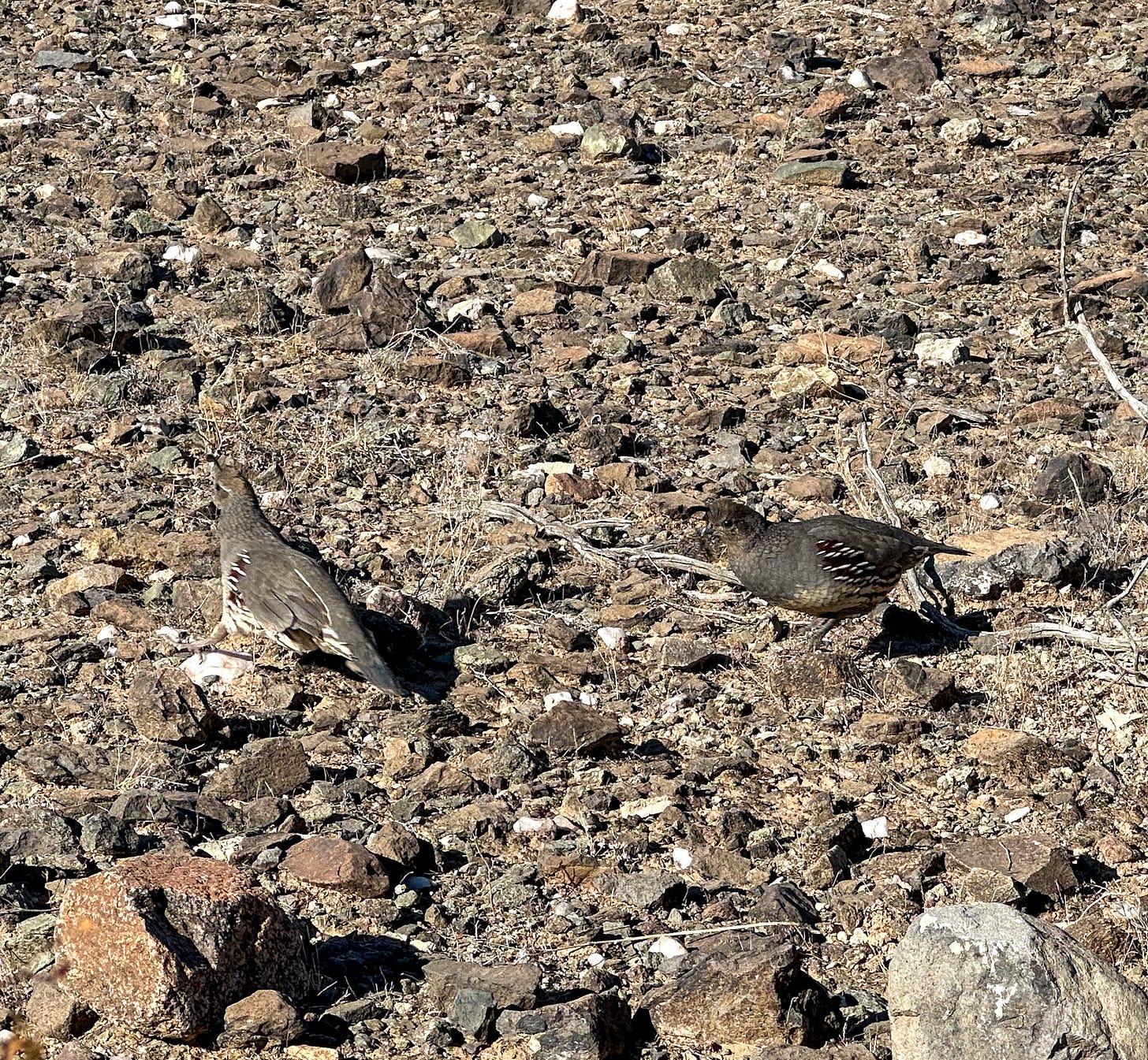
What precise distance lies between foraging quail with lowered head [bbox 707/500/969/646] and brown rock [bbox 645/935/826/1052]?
7.41 feet

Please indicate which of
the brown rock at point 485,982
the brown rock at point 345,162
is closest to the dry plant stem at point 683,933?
the brown rock at point 485,982

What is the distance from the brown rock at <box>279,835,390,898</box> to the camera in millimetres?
5270

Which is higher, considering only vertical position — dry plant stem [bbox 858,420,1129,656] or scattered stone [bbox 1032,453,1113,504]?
dry plant stem [bbox 858,420,1129,656]

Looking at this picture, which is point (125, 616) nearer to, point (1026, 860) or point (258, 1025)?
point (258, 1025)

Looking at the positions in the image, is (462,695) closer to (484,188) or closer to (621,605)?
(621,605)

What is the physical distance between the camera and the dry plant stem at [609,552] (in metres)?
7.39

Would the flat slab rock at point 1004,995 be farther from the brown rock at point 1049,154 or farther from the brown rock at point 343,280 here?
the brown rock at point 1049,154

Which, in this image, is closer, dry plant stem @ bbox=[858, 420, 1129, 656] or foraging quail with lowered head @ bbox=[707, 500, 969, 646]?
dry plant stem @ bbox=[858, 420, 1129, 656]

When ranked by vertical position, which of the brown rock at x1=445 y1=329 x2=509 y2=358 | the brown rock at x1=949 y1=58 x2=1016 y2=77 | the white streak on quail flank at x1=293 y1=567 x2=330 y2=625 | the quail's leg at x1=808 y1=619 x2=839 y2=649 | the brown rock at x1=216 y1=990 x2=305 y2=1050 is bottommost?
the brown rock at x1=949 y1=58 x2=1016 y2=77

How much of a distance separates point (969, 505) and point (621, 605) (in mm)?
1955

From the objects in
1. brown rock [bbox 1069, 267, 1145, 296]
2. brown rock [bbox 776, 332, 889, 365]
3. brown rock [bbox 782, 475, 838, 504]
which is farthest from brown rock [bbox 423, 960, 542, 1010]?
brown rock [bbox 1069, 267, 1145, 296]

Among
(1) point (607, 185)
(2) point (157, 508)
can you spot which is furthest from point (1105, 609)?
(1) point (607, 185)

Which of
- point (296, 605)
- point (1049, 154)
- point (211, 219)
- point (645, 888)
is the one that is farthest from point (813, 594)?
point (1049, 154)

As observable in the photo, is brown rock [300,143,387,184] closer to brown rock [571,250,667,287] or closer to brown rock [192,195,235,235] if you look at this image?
brown rock [192,195,235,235]
